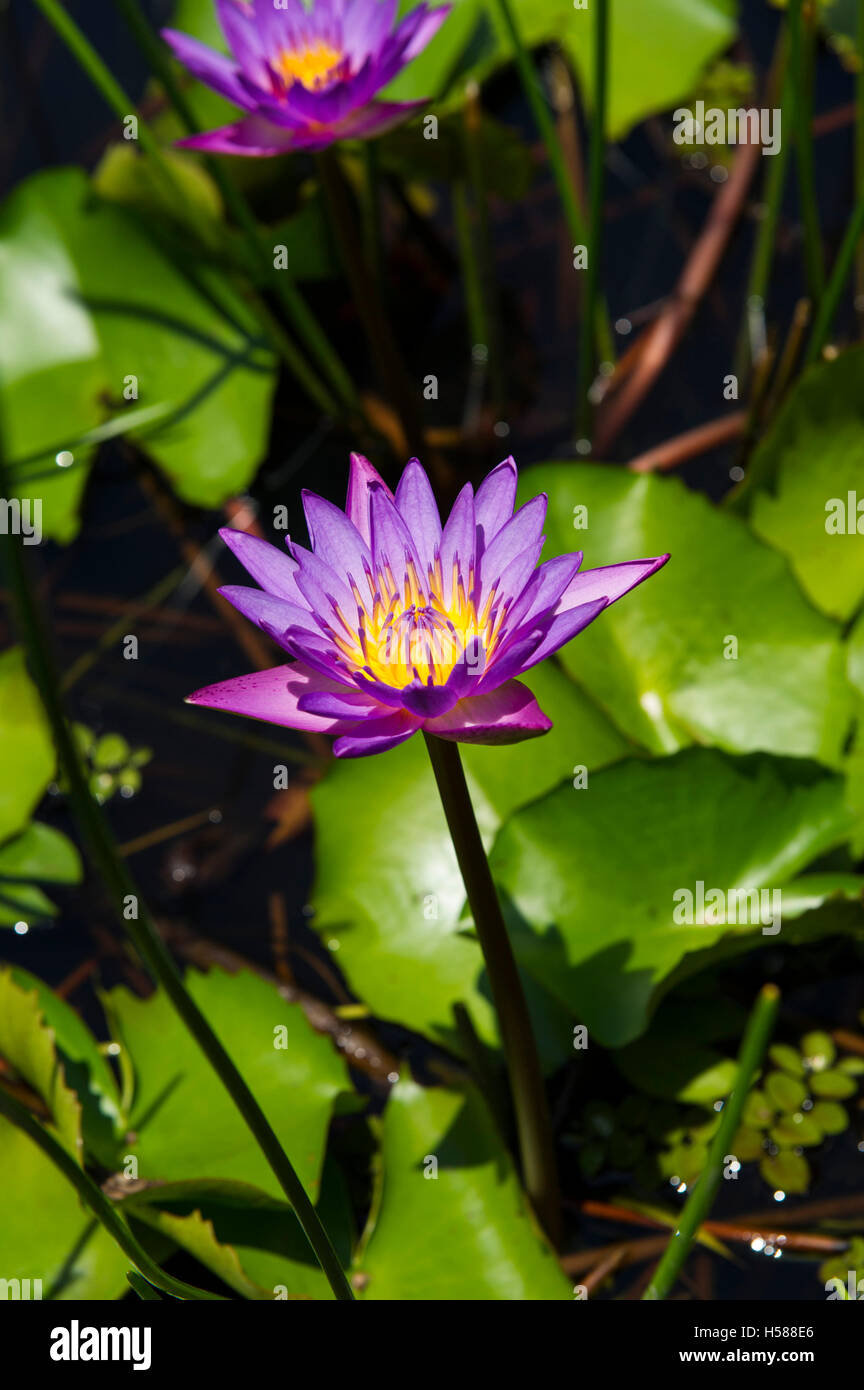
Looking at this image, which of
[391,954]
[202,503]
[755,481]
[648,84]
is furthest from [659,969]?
[648,84]

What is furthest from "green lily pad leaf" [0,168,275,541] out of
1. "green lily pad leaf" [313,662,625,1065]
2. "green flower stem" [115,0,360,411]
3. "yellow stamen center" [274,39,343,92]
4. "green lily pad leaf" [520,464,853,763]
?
"green lily pad leaf" [313,662,625,1065]

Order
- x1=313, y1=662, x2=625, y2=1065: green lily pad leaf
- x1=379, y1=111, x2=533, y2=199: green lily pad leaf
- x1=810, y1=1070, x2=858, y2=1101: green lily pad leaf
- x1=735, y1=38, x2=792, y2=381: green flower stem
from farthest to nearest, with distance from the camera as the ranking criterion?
x1=379, y1=111, x2=533, y2=199: green lily pad leaf
x1=735, y1=38, x2=792, y2=381: green flower stem
x1=810, y1=1070, x2=858, y2=1101: green lily pad leaf
x1=313, y1=662, x2=625, y2=1065: green lily pad leaf

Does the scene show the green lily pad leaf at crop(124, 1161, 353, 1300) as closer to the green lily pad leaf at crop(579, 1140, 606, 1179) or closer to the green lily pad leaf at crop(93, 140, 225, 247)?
the green lily pad leaf at crop(579, 1140, 606, 1179)

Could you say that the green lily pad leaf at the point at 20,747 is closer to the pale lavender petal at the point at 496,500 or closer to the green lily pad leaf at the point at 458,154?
the pale lavender petal at the point at 496,500

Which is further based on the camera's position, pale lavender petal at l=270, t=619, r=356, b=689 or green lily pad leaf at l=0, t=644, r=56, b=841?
green lily pad leaf at l=0, t=644, r=56, b=841

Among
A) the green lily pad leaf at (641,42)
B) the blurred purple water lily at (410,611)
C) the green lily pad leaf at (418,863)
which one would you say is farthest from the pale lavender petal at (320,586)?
the green lily pad leaf at (641,42)

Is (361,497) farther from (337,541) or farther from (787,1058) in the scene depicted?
(787,1058)
